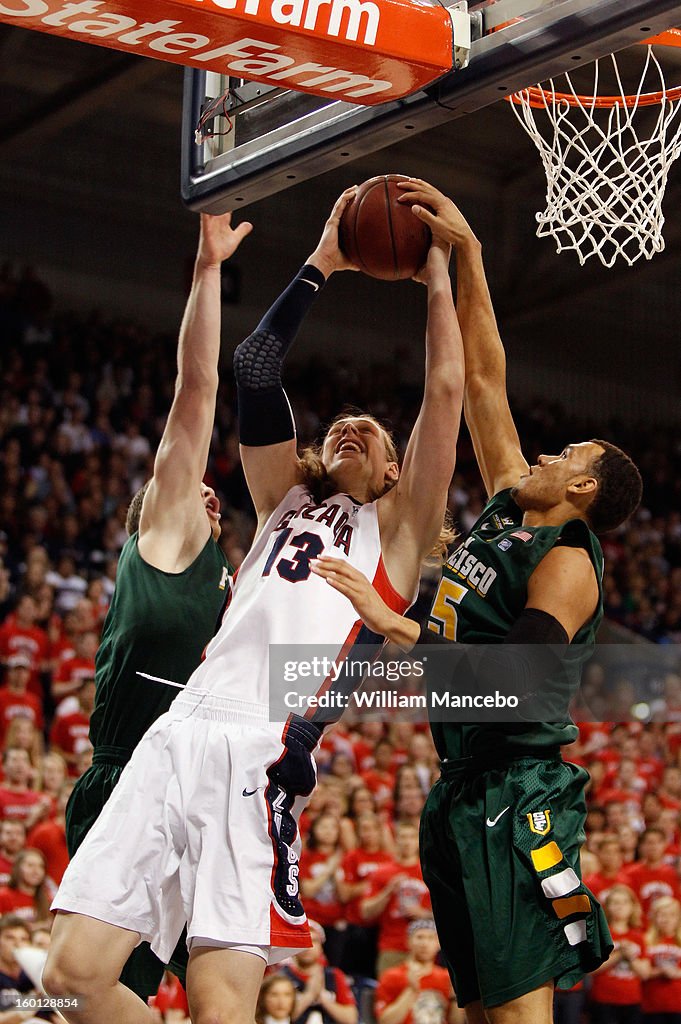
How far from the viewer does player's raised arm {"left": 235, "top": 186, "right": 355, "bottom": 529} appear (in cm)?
362

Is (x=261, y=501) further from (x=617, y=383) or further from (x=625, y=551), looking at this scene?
Answer: (x=617, y=383)

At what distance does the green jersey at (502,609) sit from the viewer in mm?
3545

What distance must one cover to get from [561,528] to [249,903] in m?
1.35

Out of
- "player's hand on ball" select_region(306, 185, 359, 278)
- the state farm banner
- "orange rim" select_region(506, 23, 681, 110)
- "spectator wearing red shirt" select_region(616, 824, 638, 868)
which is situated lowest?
"spectator wearing red shirt" select_region(616, 824, 638, 868)

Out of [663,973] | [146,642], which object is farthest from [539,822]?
[663,973]

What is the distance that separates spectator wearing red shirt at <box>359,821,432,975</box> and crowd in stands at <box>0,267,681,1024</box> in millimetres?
10

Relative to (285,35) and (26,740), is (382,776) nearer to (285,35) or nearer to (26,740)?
(26,740)

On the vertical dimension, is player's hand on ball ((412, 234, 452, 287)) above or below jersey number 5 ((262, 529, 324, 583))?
above

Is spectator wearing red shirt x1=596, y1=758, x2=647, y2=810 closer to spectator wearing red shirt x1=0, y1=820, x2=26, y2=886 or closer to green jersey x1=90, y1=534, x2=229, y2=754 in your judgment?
spectator wearing red shirt x1=0, y1=820, x2=26, y2=886

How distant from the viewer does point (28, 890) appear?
19.6ft

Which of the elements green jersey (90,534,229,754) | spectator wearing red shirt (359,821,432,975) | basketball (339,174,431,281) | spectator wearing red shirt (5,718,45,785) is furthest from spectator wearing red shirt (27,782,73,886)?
basketball (339,174,431,281)

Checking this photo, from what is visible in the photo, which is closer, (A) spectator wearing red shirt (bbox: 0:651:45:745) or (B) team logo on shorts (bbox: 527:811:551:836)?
(B) team logo on shorts (bbox: 527:811:551:836)

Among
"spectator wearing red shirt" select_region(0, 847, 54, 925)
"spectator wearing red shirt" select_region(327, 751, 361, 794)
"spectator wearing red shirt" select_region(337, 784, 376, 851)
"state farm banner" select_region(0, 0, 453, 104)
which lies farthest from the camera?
"spectator wearing red shirt" select_region(327, 751, 361, 794)

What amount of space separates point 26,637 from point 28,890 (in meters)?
2.74
